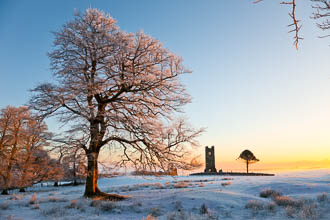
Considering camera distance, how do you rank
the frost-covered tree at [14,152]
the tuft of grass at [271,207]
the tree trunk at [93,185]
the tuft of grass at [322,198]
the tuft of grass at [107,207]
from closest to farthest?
1. the tuft of grass at [271,207]
2. the tuft of grass at [107,207]
3. the tuft of grass at [322,198]
4. the tree trunk at [93,185]
5. the frost-covered tree at [14,152]

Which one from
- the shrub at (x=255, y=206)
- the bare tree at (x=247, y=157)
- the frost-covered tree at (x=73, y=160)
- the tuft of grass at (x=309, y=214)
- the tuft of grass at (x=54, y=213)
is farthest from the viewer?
the bare tree at (x=247, y=157)

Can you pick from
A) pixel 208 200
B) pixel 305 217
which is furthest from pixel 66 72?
pixel 305 217

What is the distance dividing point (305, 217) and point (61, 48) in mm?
12136

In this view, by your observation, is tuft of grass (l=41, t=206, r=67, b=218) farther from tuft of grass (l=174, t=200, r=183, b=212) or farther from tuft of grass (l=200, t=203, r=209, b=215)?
tuft of grass (l=200, t=203, r=209, b=215)

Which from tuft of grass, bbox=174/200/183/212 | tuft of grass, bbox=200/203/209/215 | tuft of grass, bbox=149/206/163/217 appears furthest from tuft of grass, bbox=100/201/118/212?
tuft of grass, bbox=200/203/209/215

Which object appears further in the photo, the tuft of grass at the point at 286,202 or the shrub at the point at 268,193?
the shrub at the point at 268,193

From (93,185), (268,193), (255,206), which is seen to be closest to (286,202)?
(255,206)

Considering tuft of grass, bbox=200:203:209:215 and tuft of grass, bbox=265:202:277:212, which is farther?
tuft of grass, bbox=265:202:277:212

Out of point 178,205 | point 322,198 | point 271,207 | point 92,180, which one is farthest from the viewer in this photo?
point 92,180

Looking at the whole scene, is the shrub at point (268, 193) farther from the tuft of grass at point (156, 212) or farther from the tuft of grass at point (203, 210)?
the tuft of grass at point (156, 212)

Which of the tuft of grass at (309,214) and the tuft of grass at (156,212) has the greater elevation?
the tuft of grass at (309,214)

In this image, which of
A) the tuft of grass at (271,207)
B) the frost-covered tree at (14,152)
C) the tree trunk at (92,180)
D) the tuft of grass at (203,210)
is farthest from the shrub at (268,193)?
the frost-covered tree at (14,152)

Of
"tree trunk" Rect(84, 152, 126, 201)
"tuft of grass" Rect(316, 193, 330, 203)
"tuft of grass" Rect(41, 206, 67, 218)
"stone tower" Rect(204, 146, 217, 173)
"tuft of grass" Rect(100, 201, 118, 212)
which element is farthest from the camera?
"stone tower" Rect(204, 146, 217, 173)

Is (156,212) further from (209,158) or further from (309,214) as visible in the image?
(209,158)
